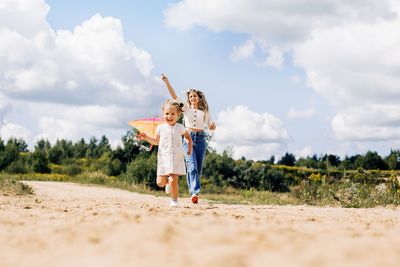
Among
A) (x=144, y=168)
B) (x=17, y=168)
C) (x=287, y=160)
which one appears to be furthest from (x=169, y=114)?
(x=287, y=160)

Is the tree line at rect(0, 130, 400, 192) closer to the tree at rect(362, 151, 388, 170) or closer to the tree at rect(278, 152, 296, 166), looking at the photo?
the tree at rect(362, 151, 388, 170)

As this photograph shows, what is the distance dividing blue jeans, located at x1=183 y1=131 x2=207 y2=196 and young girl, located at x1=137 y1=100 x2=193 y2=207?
0.73 meters

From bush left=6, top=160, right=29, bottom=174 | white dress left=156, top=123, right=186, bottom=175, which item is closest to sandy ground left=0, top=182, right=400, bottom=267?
white dress left=156, top=123, right=186, bottom=175

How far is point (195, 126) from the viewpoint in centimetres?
639

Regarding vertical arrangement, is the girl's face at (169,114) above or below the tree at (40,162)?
above

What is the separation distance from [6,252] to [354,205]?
7642 millimetres

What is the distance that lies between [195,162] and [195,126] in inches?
24.9

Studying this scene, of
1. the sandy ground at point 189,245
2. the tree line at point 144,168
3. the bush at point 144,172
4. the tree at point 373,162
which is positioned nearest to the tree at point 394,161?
the tree at point 373,162

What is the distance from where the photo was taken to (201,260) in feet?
6.21

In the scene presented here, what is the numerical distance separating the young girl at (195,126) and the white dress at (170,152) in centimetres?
66

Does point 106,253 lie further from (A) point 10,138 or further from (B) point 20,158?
(A) point 10,138

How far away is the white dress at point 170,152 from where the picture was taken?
17.6ft

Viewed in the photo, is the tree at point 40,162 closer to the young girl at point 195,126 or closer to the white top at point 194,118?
the young girl at point 195,126

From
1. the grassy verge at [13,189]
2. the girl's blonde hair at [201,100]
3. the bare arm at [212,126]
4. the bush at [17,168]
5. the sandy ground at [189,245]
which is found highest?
the girl's blonde hair at [201,100]
